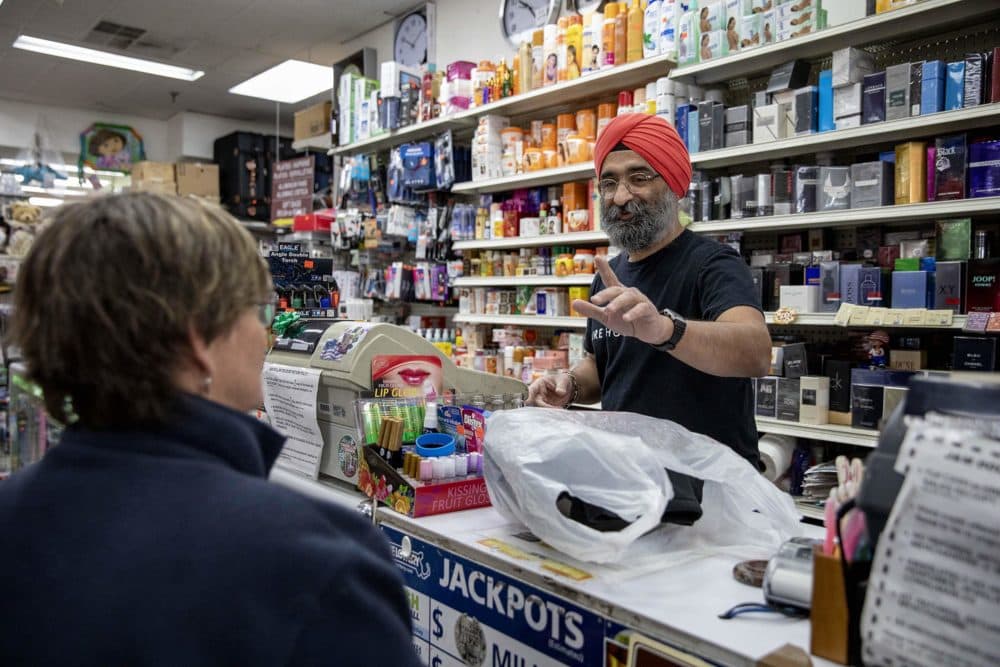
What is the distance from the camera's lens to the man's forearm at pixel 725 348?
1.70m

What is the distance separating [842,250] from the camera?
3367mm

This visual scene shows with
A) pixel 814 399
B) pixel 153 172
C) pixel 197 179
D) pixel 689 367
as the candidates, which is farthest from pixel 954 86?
pixel 153 172

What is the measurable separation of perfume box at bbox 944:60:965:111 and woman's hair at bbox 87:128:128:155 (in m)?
9.59

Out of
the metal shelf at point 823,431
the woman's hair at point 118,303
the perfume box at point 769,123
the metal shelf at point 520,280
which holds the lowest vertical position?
the metal shelf at point 823,431

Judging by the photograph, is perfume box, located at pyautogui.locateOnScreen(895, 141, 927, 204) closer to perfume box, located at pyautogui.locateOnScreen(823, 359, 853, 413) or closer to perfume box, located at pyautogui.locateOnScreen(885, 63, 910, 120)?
perfume box, located at pyautogui.locateOnScreen(885, 63, 910, 120)

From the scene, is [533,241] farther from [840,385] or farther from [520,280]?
[840,385]

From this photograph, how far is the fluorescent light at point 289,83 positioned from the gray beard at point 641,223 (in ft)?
20.2

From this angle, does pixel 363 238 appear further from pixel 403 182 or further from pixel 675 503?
pixel 675 503

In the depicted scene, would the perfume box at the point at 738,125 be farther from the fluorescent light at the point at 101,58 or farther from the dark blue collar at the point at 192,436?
the fluorescent light at the point at 101,58

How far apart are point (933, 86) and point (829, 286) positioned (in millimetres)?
816

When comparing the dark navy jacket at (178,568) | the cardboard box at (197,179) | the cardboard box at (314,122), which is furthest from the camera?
the cardboard box at (197,179)

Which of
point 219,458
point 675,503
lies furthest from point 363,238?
point 219,458

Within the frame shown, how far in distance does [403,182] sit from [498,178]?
948 mm

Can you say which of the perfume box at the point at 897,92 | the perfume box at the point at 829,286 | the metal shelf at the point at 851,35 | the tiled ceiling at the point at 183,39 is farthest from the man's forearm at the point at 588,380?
the tiled ceiling at the point at 183,39
